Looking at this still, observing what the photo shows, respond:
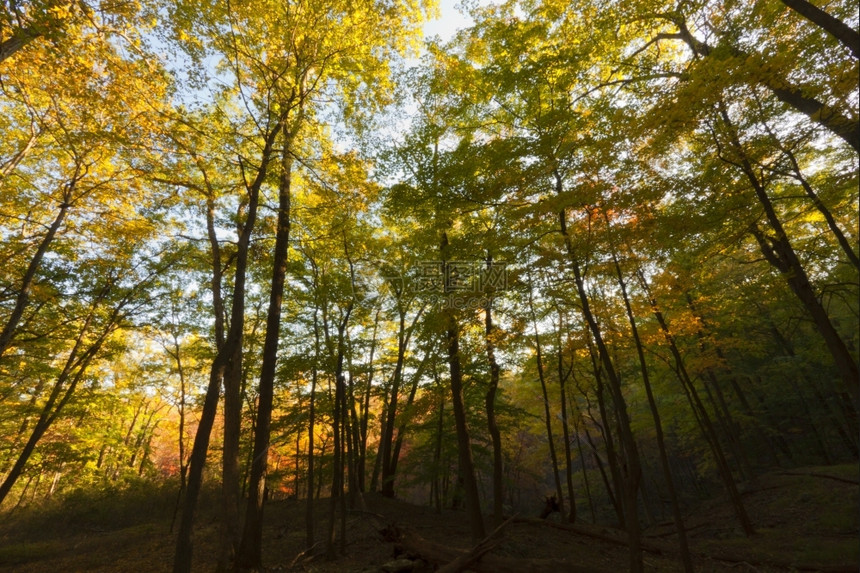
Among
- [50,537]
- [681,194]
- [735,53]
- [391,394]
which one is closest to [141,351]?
[50,537]

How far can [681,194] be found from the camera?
7.07m

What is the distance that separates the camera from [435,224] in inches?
393

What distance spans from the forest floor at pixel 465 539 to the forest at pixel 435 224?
146 millimetres

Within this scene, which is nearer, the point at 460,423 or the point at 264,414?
the point at 264,414

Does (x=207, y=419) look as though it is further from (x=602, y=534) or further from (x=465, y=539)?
(x=602, y=534)

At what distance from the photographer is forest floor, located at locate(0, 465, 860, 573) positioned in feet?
25.9

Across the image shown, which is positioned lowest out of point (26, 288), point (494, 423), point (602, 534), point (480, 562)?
point (602, 534)

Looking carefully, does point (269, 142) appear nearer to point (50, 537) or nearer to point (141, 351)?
point (141, 351)

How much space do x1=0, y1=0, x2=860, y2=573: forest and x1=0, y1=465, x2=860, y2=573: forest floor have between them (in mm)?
146

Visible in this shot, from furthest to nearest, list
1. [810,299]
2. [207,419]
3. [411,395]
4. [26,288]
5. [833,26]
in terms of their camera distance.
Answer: [411,395] → [26,288] → [207,419] → [810,299] → [833,26]

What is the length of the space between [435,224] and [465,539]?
10.2 metres

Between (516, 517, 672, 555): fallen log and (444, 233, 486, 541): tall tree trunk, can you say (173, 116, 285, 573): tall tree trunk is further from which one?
(516, 517, 672, 555): fallen log

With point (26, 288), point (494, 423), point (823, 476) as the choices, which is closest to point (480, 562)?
point (494, 423)

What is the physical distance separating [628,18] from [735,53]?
2.28 metres
